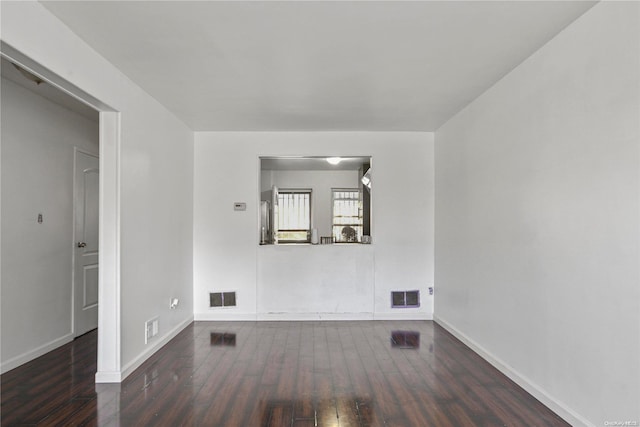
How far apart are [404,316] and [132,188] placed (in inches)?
145

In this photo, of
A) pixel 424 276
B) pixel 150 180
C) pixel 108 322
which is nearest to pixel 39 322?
→ pixel 108 322

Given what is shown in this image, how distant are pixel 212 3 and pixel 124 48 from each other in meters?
0.98

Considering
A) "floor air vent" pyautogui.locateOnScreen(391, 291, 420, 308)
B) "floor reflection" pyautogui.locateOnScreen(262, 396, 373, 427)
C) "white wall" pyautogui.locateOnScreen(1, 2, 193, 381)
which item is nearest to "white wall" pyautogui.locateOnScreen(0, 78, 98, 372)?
"white wall" pyautogui.locateOnScreen(1, 2, 193, 381)

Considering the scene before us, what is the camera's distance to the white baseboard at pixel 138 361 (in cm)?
315

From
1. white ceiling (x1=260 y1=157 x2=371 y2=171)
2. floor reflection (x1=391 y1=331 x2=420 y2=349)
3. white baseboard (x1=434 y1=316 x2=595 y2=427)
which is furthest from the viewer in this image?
white ceiling (x1=260 y1=157 x2=371 y2=171)

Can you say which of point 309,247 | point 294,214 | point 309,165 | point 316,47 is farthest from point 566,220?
point 294,214

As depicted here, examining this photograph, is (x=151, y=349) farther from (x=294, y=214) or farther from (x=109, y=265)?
(x=294, y=214)

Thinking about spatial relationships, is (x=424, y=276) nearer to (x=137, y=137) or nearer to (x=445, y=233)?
(x=445, y=233)

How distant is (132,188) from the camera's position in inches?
135

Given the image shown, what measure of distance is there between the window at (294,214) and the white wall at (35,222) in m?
4.94

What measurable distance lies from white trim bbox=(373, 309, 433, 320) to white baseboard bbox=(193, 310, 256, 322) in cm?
167

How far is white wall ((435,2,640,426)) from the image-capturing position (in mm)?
2068

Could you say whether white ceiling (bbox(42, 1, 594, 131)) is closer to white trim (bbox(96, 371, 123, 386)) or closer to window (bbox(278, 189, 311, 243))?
white trim (bbox(96, 371, 123, 386))

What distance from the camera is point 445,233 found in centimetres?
483
